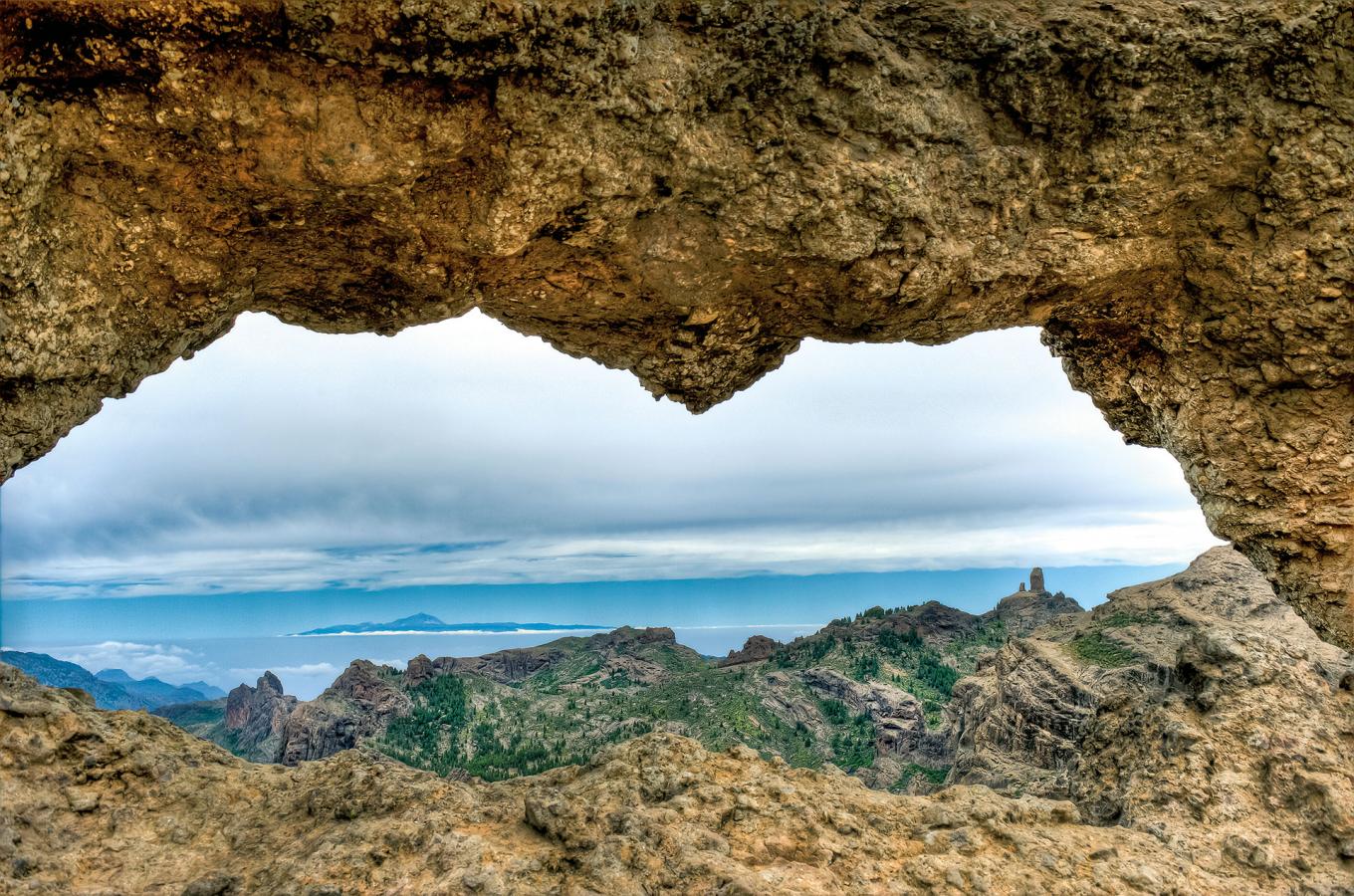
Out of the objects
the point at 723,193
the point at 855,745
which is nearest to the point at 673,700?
the point at 855,745

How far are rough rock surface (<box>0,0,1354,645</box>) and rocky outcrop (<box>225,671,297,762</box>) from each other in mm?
24434

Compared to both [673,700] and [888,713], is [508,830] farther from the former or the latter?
[888,713]

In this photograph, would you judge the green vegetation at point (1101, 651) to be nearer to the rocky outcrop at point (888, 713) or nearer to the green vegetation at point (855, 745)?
the rocky outcrop at point (888, 713)

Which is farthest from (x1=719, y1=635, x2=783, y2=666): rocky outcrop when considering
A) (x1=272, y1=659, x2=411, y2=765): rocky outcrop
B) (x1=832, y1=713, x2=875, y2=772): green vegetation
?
(x1=272, y1=659, x2=411, y2=765): rocky outcrop

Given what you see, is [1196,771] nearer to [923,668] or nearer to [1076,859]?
[1076,859]

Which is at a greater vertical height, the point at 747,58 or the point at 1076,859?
the point at 747,58

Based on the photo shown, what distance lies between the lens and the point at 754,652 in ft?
113

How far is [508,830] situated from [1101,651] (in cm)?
1819

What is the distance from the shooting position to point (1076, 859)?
6449 mm

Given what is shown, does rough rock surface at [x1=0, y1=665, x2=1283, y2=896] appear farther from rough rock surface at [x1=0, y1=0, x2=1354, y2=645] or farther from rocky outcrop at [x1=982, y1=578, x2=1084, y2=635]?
rocky outcrop at [x1=982, y1=578, x2=1084, y2=635]

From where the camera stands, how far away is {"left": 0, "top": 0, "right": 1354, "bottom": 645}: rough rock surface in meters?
6.05

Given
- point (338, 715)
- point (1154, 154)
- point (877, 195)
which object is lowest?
point (338, 715)

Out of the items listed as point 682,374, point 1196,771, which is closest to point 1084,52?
point 682,374

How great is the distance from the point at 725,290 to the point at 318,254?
4.03 metres
